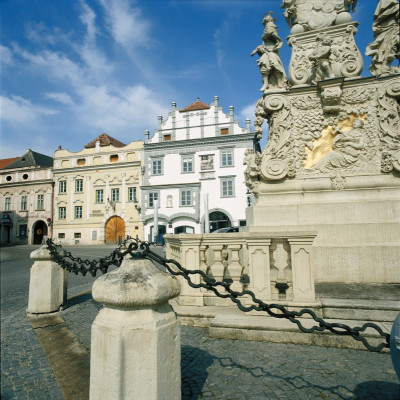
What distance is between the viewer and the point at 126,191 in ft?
100

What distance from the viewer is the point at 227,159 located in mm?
27734

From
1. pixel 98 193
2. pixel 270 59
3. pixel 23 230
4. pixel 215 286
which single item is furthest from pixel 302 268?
pixel 23 230

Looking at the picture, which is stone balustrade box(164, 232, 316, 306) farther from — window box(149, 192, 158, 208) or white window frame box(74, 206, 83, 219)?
white window frame box(74, 206, 83, 219)

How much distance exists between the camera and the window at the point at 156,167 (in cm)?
2952

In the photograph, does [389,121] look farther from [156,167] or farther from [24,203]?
[24,203]

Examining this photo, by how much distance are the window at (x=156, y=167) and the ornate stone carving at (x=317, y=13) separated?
23926mm

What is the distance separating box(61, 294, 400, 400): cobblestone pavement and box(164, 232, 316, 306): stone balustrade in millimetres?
714

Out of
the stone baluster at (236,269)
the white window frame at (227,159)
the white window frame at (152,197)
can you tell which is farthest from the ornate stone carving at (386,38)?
the white window frame at (152,197)

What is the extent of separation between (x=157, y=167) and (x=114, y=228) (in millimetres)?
8483

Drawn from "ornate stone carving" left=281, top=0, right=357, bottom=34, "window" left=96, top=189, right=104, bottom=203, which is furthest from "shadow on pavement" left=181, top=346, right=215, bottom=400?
"window" left=96, top=189, right=104, bottom=203

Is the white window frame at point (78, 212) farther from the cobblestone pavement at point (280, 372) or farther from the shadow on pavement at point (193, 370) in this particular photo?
the shadow on pavement at point (193, 370)

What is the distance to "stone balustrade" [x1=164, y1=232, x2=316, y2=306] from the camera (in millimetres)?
3439

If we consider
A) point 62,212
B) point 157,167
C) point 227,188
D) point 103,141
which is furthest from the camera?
point 103,141

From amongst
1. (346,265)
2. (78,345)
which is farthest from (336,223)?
(78,345)
